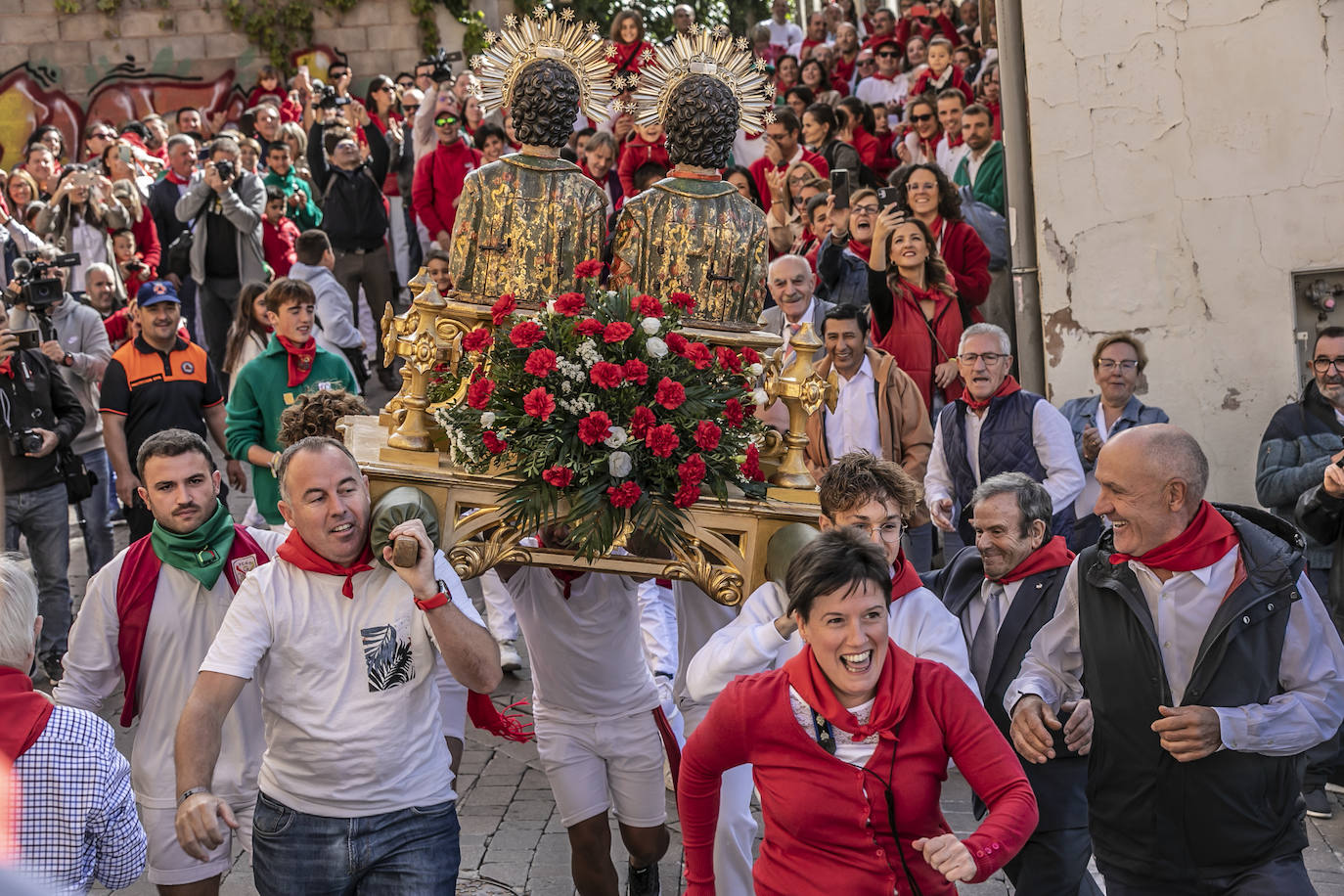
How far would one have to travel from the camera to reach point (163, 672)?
15.6 ft

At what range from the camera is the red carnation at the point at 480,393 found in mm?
4605

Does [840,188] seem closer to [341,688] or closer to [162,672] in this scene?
[162,672]

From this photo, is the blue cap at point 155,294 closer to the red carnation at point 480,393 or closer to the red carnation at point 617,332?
the red carnation at point 480,393

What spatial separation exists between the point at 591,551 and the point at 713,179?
4.84 feet

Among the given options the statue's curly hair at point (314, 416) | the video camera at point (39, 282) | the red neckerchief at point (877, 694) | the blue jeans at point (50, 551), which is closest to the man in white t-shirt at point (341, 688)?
the red neckerchief at point (877, 694)

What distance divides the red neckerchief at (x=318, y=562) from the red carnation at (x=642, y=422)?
0.91 m

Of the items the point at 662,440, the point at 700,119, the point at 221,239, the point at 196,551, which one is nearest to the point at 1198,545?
the point at 662,440

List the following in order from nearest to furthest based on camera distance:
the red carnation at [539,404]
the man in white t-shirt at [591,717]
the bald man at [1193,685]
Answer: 1. the bald man at [1193,685]
2. the red carnation at [539,404]
3. the man in white t-shirt at [591,717]

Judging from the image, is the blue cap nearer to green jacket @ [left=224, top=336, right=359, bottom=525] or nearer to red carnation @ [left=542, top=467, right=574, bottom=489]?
green jacket @ [left=224, top=336, right=359, bottom=525]

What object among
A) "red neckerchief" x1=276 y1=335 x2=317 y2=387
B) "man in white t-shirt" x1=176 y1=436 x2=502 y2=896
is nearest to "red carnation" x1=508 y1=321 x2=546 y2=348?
"man in white t-shirt" x1=176 y1=436 x2=502 y2=896

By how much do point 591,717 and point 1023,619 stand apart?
162 cm

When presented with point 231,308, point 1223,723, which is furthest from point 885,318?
point 231,308

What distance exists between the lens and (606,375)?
454 cm

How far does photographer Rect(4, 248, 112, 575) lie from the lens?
9148 millimetres
